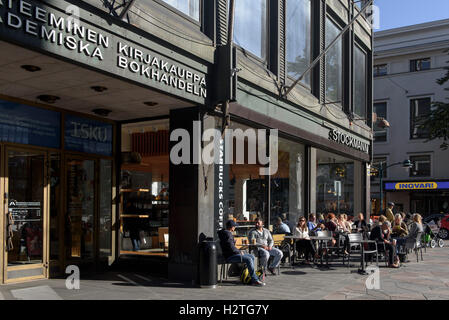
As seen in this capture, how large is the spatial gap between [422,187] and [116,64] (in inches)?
1348

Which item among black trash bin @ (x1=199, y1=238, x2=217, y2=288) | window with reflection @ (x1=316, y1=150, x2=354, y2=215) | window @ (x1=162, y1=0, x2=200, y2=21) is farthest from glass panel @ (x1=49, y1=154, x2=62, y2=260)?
window with reflection @ (x1=316, y1=150, x2=354, y2=215)

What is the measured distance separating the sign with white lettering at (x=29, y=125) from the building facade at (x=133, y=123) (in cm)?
3

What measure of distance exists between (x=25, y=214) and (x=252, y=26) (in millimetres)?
7182

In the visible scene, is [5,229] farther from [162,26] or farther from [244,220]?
[244,220]

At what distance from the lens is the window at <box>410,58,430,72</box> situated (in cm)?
4041

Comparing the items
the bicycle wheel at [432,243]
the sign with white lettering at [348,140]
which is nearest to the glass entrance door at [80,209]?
the sign with white lettering at [348,140]

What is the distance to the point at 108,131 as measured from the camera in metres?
11.8

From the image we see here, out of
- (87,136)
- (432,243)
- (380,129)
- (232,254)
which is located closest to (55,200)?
(87,136)

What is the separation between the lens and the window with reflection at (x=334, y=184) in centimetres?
1717

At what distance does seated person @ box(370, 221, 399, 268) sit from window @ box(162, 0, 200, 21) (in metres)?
7.55

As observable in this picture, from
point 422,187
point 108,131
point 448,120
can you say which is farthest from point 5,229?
point 422,187

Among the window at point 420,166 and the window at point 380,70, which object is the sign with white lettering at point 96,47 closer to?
the window at point 420,166

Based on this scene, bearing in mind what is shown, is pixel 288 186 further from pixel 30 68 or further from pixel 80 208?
pixel 30 68

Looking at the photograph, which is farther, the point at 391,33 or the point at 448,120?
the point at 391,33
